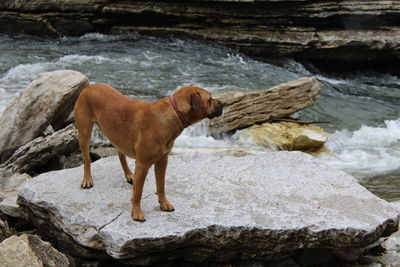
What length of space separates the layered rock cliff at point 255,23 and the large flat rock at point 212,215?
12.2 metres

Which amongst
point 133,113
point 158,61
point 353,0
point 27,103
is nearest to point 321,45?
point 353,0

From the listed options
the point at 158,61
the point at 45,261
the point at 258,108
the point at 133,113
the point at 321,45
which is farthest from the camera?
the point at 321,45

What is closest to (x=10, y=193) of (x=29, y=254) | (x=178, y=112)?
(x=29, y=254)

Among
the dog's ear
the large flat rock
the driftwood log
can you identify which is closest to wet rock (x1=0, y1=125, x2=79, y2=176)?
the large flat rock

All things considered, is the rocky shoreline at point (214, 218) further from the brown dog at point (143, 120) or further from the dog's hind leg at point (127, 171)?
the brown dog at point (143, 120)

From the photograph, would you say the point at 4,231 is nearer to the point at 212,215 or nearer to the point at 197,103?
the point at 212,215

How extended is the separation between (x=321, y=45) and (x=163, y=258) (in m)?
13.9

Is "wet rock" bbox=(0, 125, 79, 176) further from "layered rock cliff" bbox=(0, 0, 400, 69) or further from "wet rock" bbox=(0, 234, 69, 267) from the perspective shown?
"layered rock cliff" bbox=(0, 0, 400, 69)

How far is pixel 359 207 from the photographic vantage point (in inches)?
174

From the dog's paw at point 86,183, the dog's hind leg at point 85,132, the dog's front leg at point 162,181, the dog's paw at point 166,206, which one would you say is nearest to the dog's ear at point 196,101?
the dog's front leg at point 162,181

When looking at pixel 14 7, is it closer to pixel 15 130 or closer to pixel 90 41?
pixel 90 41

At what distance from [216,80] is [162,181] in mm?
9489

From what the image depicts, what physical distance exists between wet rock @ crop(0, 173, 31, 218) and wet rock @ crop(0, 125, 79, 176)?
14cm

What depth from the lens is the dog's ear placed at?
3.61m
